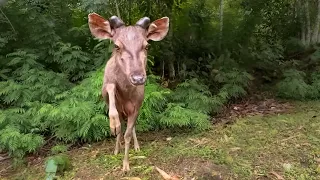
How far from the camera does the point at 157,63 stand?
7.08m

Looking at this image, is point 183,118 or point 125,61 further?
point 183,118

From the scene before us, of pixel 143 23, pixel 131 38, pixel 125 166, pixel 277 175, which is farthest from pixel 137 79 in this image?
pixel 277 175

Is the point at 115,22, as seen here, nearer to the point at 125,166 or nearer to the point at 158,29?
the point at 158,29

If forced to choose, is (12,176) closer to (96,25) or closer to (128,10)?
(96,25)

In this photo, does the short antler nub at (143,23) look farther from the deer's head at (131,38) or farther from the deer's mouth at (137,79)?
the deer's mouth at (137,79)

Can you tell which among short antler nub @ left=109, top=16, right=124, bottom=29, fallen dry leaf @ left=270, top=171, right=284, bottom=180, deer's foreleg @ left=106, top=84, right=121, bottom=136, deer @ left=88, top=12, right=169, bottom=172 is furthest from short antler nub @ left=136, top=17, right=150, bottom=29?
fallen dry leaf @ left=270, top=171, right=284, bottom=180

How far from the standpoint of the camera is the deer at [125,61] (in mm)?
3064

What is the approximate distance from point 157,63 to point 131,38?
397cm

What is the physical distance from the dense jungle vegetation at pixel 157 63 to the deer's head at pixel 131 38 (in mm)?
1449

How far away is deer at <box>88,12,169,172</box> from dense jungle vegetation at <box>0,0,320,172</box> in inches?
40.1

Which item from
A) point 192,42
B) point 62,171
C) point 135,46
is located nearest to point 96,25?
point 135,46

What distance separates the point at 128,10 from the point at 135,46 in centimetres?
345

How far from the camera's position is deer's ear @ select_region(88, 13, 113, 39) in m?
3.27

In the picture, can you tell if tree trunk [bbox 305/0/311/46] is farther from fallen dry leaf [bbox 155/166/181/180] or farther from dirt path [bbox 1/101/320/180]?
fallen dry leaf [bbox 155/166/181/180]
